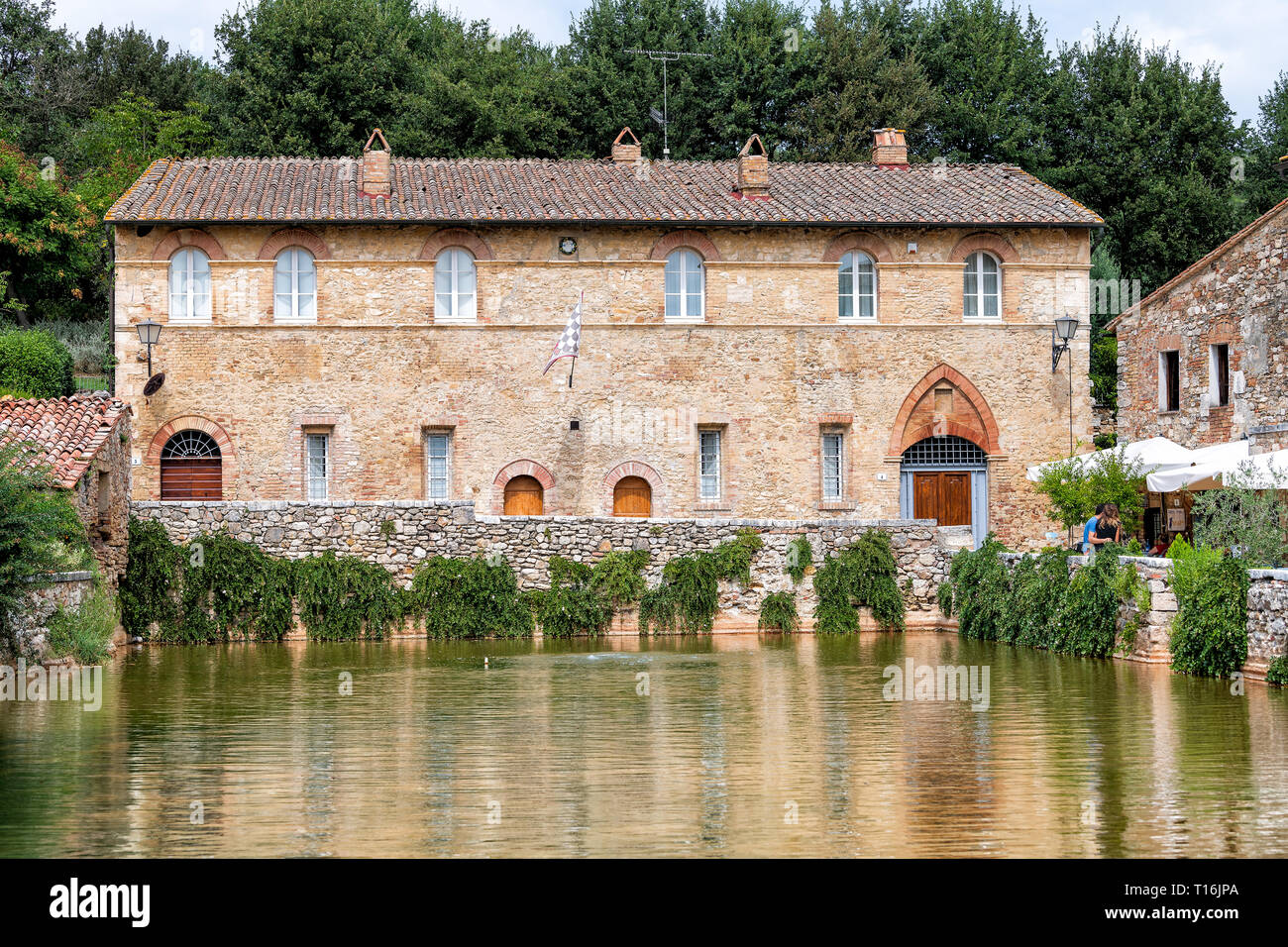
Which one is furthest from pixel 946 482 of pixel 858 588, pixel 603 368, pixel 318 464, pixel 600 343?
pixel 318 464

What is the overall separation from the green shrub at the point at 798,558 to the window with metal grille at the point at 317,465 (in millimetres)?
9688

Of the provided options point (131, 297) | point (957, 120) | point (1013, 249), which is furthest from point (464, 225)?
point (957, 120)

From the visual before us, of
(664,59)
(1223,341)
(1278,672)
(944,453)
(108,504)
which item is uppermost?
(664,59)

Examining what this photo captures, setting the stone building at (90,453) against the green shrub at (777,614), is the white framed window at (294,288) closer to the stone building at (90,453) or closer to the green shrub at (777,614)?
the stone building at (90,453)

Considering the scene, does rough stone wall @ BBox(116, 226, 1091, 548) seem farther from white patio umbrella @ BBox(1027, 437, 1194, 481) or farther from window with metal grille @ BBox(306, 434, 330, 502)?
white patio umbrella @ BBox(1027, 437, 1194, 481)

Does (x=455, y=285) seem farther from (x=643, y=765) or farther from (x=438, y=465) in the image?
(x=643, y=765)

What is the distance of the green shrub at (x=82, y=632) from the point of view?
18328 mm

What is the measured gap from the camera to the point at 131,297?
29.5m

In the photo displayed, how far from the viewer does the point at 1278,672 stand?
53.2 ft

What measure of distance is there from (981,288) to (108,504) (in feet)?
57.6

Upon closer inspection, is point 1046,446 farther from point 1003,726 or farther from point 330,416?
point 1003,726

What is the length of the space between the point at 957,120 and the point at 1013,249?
42.3 feet

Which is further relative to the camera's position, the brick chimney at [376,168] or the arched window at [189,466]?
the brick chimney at [376,168]

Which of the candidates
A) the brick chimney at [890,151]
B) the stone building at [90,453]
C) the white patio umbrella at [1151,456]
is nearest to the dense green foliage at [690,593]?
the white patio umbrella at [1151,456]
